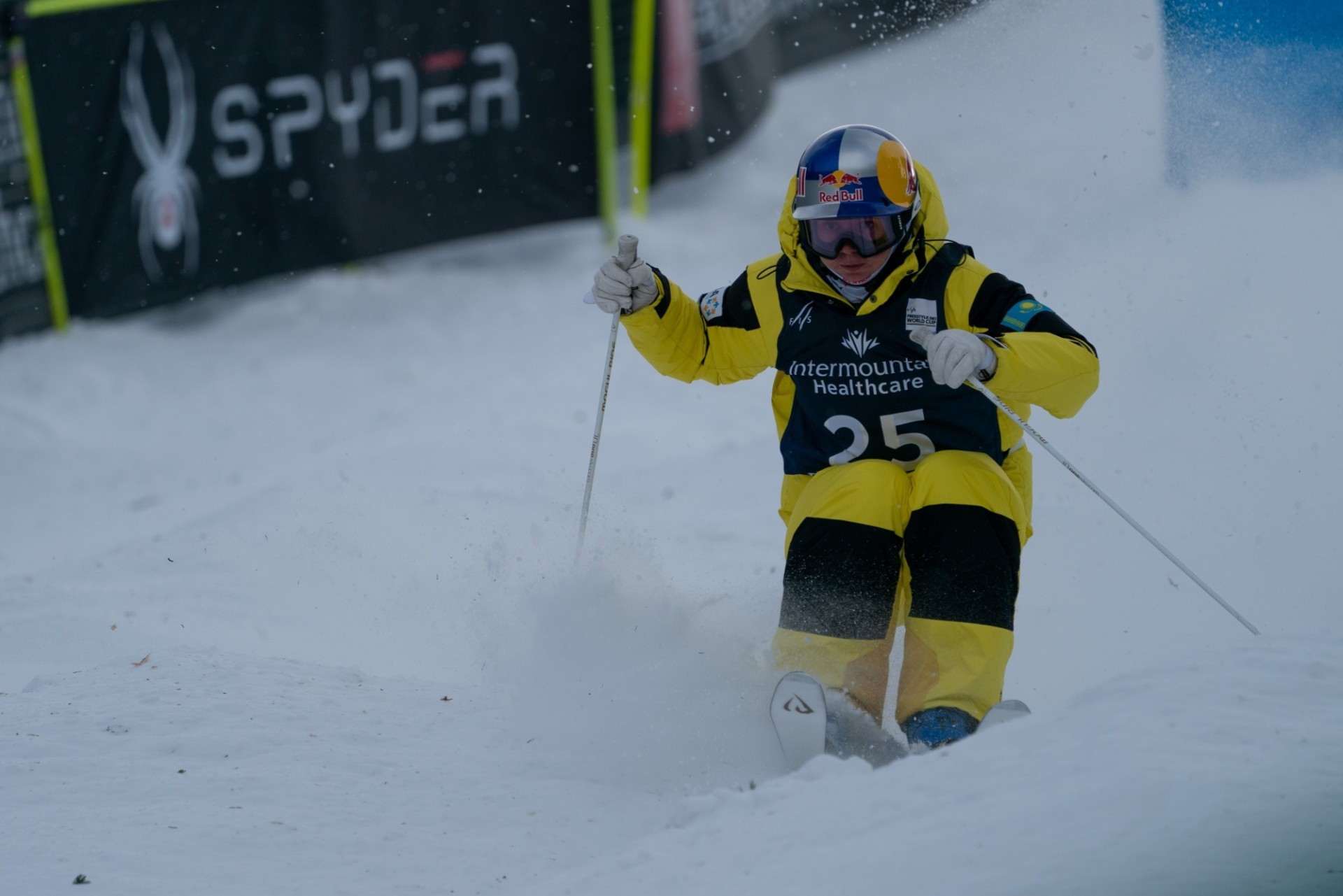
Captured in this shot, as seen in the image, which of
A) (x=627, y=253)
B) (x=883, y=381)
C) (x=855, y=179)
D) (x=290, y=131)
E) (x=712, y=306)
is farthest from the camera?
(x=290, y=131)

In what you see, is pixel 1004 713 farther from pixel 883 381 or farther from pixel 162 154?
pixel 162 154

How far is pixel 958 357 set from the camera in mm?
3283

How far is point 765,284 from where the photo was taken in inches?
150

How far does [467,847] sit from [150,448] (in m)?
4.83

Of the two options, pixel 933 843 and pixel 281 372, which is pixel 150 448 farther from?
pixel 933 843

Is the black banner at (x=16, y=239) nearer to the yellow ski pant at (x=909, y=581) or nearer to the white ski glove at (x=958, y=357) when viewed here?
the yellow ski pant at (x=909, y=581)

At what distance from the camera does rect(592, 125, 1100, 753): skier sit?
3.35 metres

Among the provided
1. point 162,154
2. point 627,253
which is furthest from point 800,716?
point 162,154

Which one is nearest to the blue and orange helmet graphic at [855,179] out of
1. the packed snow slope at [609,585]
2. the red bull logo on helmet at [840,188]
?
the red bull logo on helmet at [840,188]

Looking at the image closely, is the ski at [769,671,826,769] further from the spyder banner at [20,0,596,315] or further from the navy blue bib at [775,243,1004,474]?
the spyder banner at [20,0,596,315]

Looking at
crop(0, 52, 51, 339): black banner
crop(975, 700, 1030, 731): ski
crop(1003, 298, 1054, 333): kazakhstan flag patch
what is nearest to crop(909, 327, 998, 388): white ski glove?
crop(1003, 298, 1054, 333): kazakhstan flag patch

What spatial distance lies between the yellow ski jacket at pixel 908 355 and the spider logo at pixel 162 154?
5114mm

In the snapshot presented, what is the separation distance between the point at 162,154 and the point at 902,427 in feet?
18.6

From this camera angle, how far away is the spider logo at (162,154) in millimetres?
7648
